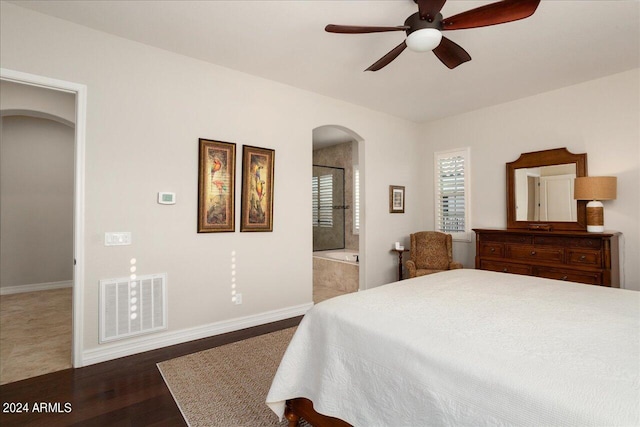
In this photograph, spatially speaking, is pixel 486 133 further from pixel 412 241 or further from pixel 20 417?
pixel 20 417

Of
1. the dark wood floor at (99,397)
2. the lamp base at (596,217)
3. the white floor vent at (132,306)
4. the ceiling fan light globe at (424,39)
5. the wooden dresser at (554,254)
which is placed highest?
the ceiling fan light globe at (424,39)

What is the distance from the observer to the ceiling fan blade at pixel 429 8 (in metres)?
1.89

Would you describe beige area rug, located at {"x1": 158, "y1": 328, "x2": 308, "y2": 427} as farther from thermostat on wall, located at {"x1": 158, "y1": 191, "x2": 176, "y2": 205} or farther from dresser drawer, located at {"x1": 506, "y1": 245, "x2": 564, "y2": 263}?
dresser drawer, located at {"x1": 506, "y1": 245, "x2": 564, "y2": 263}

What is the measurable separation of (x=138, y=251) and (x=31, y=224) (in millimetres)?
3735

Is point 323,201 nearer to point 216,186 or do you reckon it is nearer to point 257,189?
point 257,189

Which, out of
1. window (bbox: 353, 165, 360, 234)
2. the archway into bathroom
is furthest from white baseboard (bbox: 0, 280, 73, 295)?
window (bbox: 353, 165, 360, 234)

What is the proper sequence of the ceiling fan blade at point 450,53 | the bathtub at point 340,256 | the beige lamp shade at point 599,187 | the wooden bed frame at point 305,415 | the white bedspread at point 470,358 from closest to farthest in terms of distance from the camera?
1. the white bedspread at point 470,358
2. the wooden bed frame at point 305,415
3. the ceiling fan blade at point 450,53
4. the beige lamp shade at point 599,187
5. the bathtub at point 340,256

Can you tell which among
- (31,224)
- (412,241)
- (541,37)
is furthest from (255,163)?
(31,224)

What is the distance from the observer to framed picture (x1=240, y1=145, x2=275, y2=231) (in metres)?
3.48

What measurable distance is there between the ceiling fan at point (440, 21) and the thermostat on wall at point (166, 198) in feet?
6.55

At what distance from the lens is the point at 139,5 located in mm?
2395

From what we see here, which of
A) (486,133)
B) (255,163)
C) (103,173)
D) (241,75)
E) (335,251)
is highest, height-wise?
(241,75)

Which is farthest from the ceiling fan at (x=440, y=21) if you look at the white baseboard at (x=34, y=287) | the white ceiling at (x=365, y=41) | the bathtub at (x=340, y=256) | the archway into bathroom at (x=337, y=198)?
the white baseboard at (x=34, y=287)

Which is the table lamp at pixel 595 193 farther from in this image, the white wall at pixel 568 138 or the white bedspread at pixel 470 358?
the white bedspread at pixel 470 358
